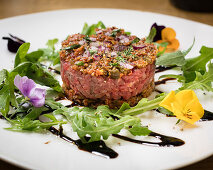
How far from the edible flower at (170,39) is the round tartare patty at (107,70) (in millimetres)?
1037

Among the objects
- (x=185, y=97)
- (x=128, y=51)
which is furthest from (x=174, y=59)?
(x=185, y=97)

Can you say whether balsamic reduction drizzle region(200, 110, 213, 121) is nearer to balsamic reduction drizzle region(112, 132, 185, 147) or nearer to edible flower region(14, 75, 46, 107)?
balsamic reduction drizzle region(112, 132, 185, 147)

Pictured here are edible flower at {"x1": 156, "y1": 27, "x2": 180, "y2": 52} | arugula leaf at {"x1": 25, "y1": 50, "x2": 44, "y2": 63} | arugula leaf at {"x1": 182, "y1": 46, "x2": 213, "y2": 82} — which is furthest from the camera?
edible flower at {"x1": 156, "y1": 27, "x2": 180, "y2": 52}

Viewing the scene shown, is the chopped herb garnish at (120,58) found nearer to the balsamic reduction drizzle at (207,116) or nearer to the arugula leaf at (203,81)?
the arugula leaf at (203,81)

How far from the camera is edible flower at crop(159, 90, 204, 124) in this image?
9.45 feet

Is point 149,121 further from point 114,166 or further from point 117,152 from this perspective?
point 114,166

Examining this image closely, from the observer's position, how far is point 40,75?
3.65 m

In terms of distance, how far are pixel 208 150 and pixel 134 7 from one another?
14.7ft

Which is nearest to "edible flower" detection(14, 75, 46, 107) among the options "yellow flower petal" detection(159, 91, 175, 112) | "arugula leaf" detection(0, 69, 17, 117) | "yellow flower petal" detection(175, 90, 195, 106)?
"arugula leaf" detection(0, 69, 17, 117)

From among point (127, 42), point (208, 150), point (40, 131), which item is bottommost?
Result: point (40, 131)

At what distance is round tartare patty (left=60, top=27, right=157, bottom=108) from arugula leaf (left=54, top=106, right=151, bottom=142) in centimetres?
24

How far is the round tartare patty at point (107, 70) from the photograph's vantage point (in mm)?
3084

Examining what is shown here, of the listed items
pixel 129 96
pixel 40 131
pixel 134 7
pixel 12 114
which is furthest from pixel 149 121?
pixel 134 7

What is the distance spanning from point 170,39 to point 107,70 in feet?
6.00
